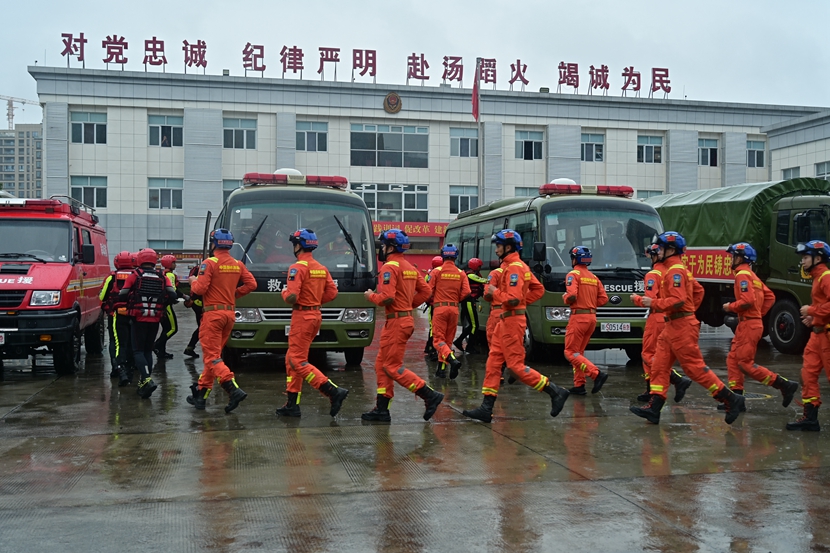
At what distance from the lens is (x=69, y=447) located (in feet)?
23.0

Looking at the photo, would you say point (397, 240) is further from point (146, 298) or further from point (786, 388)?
point (786, 388)

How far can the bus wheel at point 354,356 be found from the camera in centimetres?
1270

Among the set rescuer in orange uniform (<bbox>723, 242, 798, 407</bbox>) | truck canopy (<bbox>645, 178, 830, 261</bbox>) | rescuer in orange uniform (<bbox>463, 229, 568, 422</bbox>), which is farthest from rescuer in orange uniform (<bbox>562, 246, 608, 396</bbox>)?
truck canopy (<bbox>645, 178, 830, 261</bbox>)

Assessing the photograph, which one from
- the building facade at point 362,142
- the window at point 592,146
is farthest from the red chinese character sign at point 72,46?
the window at point 592,146

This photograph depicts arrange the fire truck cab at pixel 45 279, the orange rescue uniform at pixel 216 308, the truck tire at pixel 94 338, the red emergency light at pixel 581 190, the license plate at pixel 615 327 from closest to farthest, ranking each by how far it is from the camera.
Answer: the orange rescue uniform at pixel 216 308, the fire truck cab at pixel 45 279, the license plate at pixel 615 327, the red emergency light at pixel 581 190, the truck tire at pixel 94 338

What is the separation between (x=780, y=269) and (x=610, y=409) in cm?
738

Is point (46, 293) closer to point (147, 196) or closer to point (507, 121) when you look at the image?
point (147, 196)

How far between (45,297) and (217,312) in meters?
3.52

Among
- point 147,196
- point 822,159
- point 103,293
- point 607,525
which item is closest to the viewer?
point 607,525

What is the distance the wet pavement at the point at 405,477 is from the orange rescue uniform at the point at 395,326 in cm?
44

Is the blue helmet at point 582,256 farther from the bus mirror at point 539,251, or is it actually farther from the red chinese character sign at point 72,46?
the red chinese character sign at point 72,46

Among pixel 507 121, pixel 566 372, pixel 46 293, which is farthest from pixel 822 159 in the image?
pixel 46 293

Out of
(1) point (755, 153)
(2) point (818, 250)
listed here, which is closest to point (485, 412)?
(2) point (818, 250)

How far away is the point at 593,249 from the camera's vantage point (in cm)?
1289
